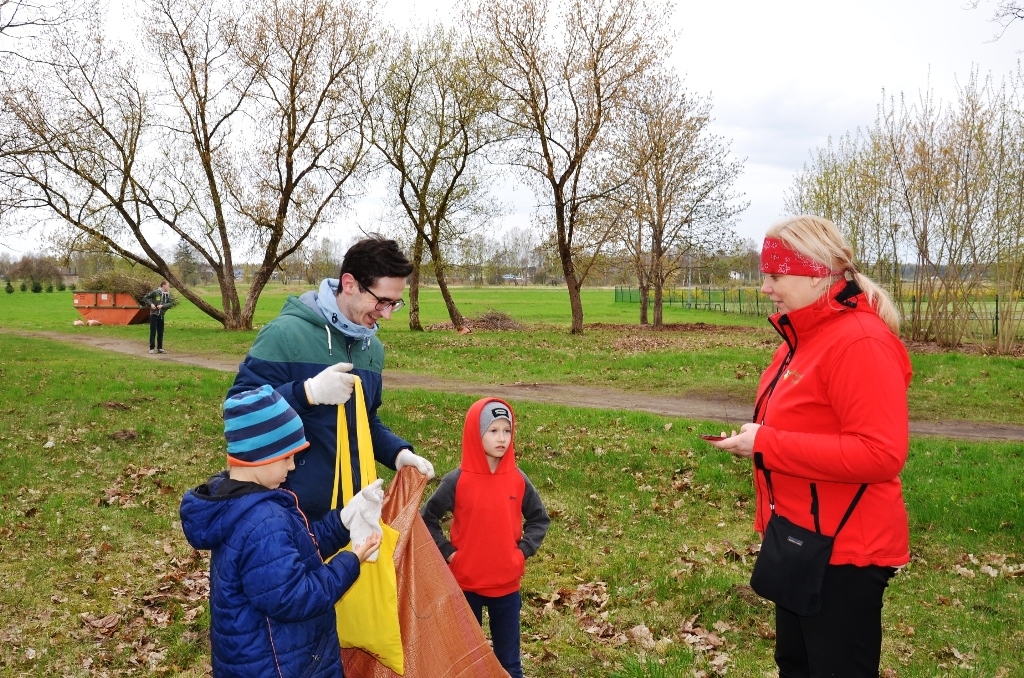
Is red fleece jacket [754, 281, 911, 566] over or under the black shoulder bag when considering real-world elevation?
over

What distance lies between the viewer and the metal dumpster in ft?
117

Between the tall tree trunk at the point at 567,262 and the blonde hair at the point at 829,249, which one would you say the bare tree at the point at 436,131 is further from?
the blonde hair at the point at 829,249

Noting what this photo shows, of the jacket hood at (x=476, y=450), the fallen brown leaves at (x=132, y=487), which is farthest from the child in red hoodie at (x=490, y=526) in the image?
the fallen brown leaves at (x=132, y=487)

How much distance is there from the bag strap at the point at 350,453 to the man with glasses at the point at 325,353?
3 centimetres

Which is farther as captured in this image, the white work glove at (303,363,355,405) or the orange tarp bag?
the orange tarp bag

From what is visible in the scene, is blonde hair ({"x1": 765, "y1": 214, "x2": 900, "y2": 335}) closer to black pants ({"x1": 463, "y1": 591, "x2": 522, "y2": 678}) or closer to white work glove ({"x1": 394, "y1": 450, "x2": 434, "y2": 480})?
white work glove ({"x1": 394, "y1": 450, "x2": 434, "y2": 480})

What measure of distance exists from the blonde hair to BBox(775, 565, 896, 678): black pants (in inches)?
40.9

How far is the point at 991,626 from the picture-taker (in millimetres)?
5809

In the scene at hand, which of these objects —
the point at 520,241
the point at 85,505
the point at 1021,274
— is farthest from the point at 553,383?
the point at 520,241

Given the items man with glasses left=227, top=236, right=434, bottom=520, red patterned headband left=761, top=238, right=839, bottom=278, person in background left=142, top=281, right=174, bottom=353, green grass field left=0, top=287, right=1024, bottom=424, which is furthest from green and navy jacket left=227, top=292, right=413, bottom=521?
person in background left=142, top=281, right=174, bottom=353

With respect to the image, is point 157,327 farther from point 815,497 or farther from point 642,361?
point 815,497

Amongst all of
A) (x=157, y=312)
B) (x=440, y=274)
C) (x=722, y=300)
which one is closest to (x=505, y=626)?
(x=157, y=312)

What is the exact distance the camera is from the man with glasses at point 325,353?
3.51 meters

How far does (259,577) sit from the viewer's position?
2.88m
